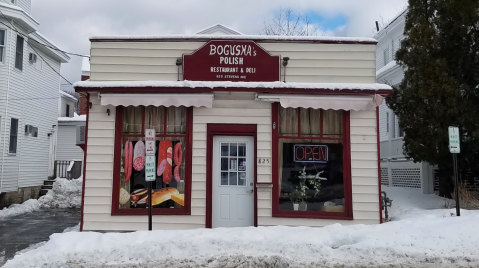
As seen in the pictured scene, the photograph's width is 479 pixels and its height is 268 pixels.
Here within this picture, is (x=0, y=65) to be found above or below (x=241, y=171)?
above

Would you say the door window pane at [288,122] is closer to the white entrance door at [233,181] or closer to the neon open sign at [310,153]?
the neon open sign at [310,153]

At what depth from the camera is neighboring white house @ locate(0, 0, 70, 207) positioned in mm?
15430

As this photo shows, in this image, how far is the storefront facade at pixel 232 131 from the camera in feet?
27.9

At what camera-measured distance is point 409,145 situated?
453 inches

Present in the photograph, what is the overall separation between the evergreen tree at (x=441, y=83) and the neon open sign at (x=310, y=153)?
11.5 feet

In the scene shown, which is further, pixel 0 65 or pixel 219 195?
pixel 0 65

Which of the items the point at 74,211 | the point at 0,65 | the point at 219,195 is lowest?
the point at 74,211

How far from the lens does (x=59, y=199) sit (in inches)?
643

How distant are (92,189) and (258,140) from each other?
359cm

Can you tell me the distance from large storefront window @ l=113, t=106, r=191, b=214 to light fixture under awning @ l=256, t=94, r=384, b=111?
2.10m

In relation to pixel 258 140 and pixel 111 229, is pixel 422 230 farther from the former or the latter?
pixel 111 229

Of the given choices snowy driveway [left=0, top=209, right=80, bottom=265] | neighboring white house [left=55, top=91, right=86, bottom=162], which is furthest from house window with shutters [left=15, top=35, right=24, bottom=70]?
neighboring white house [left=55, top=91, right=86, bottom=162]

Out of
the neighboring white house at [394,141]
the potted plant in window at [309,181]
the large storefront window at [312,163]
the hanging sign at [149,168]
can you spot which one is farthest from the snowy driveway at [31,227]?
the neighboring white house at [394,141]

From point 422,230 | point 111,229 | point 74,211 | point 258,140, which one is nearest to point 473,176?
point 422,230
